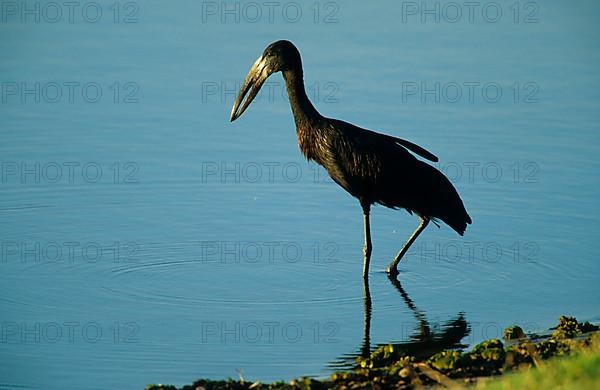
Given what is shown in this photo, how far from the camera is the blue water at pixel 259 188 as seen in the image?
1101 centimetres

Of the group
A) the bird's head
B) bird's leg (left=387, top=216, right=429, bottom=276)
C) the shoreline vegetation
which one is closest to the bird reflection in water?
the shoreline vegetation

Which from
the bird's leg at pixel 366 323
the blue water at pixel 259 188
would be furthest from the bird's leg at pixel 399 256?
the bird's leg at pixel 366 323

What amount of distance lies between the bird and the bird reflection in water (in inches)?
43.4

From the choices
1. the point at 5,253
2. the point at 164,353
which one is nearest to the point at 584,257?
the point at 164,353

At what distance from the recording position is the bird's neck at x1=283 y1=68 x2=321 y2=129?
1259 cm

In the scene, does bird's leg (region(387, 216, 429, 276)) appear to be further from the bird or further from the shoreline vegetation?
the shoreline vegetation

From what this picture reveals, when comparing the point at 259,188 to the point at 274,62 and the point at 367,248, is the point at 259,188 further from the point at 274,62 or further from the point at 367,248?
the point at 367,248

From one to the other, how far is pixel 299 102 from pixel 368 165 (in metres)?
0.99

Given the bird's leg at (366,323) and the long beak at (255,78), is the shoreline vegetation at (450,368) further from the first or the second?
the long beak at (255,78)

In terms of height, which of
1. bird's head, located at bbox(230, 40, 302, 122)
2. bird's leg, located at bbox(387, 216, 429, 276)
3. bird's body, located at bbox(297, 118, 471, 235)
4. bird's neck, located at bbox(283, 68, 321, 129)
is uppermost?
bird's head, located at bbox(230, 40, 302, 122)

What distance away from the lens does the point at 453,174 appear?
1568 centimetres

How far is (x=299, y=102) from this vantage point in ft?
41.4

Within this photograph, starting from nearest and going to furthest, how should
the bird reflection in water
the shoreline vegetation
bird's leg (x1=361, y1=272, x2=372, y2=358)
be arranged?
the shoreline vegetation < the bird reflection in water < bird's leg (x1=361, y1=272, x2=372, y2=358)

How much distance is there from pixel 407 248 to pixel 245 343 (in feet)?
Result: 9.13
